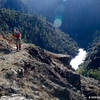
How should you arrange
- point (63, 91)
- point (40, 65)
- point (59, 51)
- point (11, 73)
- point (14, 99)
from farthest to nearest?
point (59, 51)
point (40, 65)
point (63, 91)
point (11, 73)
point (14, 99)

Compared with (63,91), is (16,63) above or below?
above

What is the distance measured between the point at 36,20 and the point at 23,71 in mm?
178938

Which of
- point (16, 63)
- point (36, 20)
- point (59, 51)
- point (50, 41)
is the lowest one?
point (16, 63)

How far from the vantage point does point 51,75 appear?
2134 centimetres

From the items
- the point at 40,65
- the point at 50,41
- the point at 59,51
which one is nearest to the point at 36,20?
the point at 50,41

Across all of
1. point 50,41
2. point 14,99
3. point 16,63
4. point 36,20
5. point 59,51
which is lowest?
point 14,99

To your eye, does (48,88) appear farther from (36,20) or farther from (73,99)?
(36,20)

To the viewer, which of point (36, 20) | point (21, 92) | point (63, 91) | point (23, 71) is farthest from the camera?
point (36, 20)

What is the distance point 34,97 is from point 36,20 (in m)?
182

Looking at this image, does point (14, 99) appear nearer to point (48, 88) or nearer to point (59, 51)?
point (48, 88)

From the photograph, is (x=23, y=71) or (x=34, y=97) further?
(x=23, y=71)

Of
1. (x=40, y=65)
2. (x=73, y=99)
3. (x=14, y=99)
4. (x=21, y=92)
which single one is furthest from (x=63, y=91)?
(x=14, y=99)

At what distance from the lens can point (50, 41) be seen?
17475 cm

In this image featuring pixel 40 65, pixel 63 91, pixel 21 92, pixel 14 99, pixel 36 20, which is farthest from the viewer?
pixel 36 20
